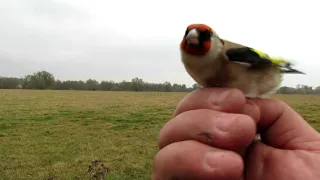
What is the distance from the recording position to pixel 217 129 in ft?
6.58

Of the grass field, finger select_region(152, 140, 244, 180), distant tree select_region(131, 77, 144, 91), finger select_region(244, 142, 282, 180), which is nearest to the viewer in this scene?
finger select_region(152, 140, 244, 180)

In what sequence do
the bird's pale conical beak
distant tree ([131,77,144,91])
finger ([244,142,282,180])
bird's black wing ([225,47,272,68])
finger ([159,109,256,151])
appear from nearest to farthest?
finger ([159,109,256,151]) < the bird's pale conical beak < finger ([244,142,282,180]) < bird's black wing ([225,47,272,68]) < distant tree ([131,77,144,91])

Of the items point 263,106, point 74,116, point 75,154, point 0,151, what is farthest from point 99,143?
point 263,106

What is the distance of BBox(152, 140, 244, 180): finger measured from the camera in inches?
74.2

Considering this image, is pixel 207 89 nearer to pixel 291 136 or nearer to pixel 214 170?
pixel 214 170

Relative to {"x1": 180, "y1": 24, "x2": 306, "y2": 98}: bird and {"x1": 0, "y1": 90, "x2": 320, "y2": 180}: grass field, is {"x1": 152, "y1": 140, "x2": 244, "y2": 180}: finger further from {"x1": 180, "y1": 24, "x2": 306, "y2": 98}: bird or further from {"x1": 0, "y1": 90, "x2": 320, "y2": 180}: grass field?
{"x1": 0, "y1": 90, "x2": 320, "y2": 180}: grass field

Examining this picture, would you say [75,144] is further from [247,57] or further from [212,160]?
[212,160]

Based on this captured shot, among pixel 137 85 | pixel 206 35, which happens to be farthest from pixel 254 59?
A: pixel 137 85

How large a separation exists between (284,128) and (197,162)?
0.84 meters

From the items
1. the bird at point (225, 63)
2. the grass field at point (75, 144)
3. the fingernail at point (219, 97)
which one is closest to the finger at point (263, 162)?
the bird at point (225, 63)

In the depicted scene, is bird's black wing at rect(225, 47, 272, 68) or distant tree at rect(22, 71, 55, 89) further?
distant tree at rect(22, 71, 55, 89)

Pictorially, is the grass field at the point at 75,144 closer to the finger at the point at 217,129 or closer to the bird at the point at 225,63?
the bird at the point at 225,63

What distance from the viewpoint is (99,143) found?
14.1 m

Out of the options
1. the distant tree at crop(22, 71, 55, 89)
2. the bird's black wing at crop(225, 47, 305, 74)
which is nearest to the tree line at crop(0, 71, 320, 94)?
the distant tree at crop(22, 71, 55, 89)
